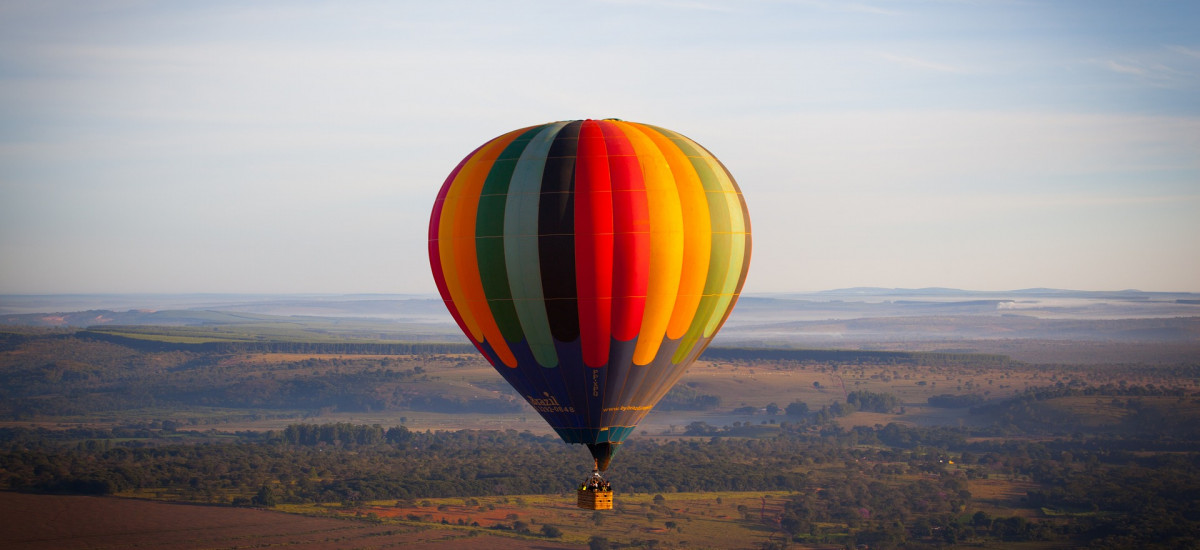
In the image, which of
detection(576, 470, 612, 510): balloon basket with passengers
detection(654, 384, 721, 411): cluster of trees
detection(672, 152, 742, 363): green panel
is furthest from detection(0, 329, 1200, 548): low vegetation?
detection(576, 470, 612, 510): balloon basket with passengers

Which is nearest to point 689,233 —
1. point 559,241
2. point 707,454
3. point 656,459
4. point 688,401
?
point 559,241

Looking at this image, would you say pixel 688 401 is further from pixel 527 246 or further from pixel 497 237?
pixel 527 246

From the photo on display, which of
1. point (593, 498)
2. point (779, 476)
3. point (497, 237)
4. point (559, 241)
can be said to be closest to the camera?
point (593, 498)

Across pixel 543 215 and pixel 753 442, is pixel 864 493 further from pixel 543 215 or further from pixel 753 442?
pixel 543 215

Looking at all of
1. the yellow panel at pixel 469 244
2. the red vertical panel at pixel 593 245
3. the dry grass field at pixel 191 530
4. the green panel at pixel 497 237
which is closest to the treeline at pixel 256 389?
the dry grass field at pixel 191 530

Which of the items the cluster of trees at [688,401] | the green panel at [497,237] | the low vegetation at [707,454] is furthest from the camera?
the cluster of trees at [688,401]

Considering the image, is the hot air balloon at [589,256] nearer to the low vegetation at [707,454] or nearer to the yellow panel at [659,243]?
the yellow panel at [659,243]

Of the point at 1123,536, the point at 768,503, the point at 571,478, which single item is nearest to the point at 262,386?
the point at 571,478
